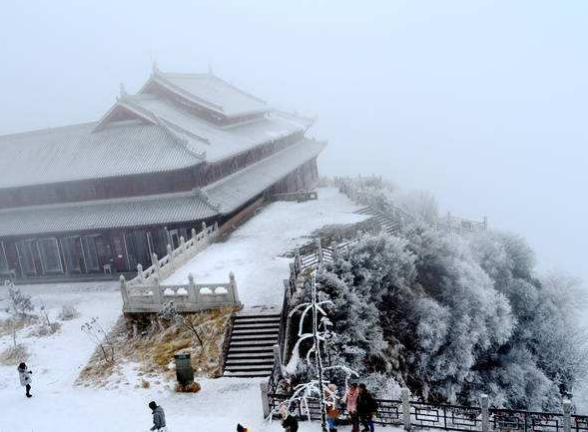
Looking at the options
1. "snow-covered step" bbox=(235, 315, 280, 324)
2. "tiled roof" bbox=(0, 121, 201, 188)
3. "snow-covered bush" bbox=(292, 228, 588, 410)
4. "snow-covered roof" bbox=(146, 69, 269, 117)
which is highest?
"snow-covered roof" bbox=(146, 69, 269, 117)

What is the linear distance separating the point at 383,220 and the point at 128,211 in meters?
16.7

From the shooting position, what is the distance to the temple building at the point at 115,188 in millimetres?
29562

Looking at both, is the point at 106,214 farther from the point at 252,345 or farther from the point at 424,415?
the point at 424,415

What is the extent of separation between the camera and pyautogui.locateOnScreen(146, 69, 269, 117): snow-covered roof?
38.7 meters

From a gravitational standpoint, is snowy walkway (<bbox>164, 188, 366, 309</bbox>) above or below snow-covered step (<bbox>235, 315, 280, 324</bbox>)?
above

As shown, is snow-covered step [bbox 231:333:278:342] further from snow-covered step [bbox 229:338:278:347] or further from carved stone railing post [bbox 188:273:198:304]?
carved stone railing post [bbox 188:273:198:304]

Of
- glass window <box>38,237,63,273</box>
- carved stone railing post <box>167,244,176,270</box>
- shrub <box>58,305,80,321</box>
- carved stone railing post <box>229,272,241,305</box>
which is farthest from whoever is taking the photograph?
glass window <box>38,237,63,273</box>

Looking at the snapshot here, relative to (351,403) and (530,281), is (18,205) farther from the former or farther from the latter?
(530,281)

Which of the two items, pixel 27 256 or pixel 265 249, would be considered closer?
pixel 265 249

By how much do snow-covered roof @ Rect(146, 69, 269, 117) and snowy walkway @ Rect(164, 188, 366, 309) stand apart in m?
9.39

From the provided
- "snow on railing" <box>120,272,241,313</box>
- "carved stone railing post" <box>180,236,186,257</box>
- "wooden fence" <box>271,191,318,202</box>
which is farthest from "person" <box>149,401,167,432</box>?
"wooden fence" <box>271,191,318,202</box>

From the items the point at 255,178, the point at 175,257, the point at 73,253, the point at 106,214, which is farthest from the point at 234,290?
the point at 255,178

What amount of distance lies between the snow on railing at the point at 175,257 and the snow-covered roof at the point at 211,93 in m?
12.5

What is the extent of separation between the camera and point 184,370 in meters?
17.1
